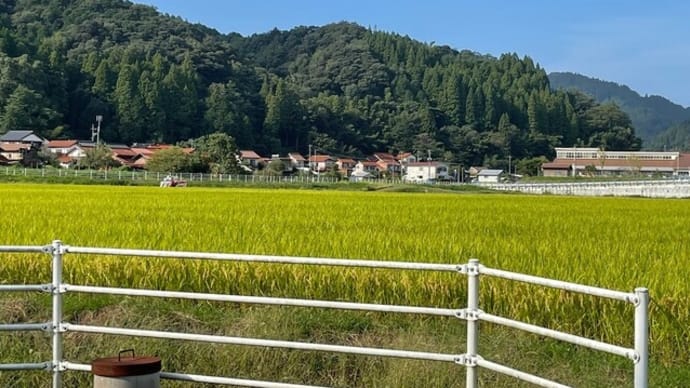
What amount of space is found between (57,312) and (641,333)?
3.77 meters

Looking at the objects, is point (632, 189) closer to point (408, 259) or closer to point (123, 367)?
point (408, 259)

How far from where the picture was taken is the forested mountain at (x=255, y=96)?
387 feet

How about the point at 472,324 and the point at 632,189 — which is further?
the point at 632,189

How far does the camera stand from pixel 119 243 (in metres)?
10.3

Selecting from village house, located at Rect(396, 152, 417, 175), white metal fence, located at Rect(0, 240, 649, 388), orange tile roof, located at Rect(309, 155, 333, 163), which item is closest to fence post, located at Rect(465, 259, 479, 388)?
white metal fence, located at Rect(0, 240, 649, 388)

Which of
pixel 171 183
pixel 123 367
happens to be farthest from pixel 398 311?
pixel 171 183

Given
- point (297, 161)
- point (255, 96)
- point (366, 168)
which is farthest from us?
point (255, 96)

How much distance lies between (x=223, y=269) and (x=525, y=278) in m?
4.45

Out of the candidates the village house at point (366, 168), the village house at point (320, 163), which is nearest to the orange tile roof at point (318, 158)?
the village house at point (320, 163)

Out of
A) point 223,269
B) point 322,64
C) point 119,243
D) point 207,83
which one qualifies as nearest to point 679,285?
point 223,269

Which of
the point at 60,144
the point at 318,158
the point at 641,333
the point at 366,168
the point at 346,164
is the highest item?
the point at 60,144

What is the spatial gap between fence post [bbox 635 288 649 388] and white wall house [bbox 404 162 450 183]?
120m

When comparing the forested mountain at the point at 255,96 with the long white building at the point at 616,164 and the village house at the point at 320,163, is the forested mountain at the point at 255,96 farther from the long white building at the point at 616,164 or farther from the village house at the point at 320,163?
the long white building at the point at 616,164

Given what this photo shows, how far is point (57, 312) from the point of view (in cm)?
541
